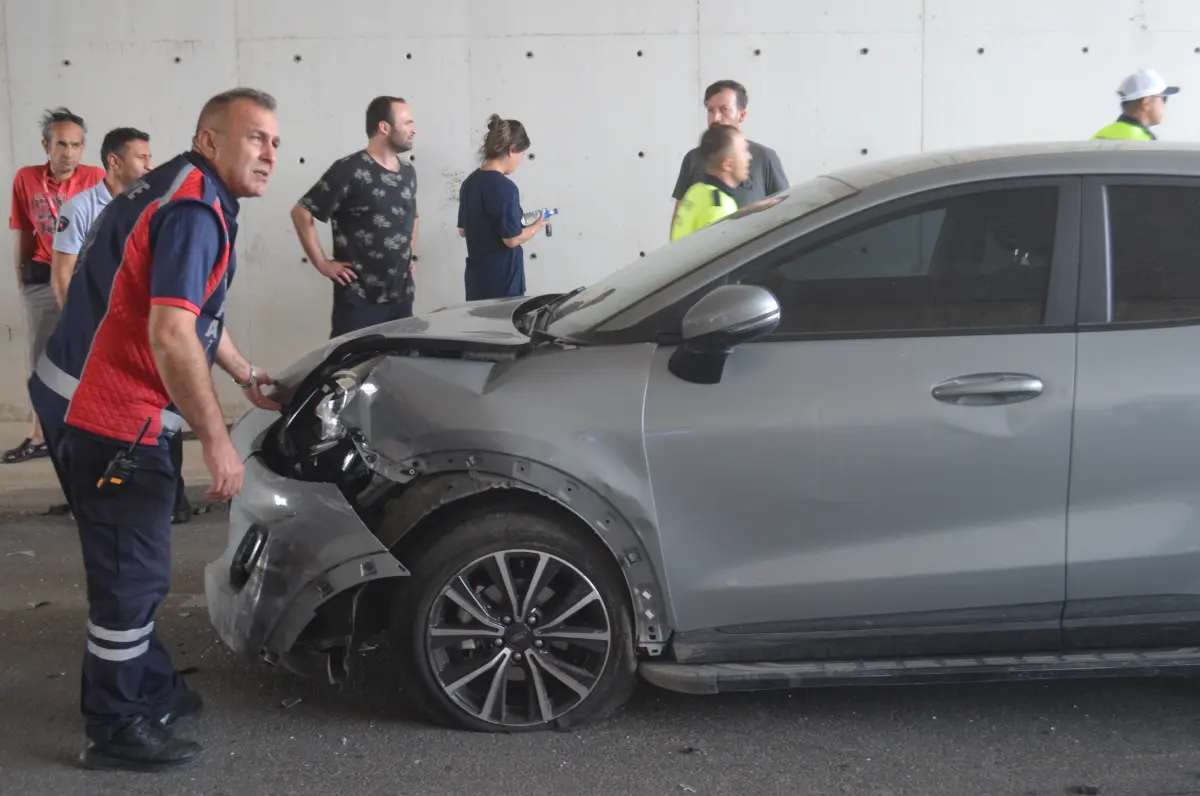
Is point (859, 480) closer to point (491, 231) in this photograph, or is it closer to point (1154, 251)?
point (1154, 251)

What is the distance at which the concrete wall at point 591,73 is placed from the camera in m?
7.86

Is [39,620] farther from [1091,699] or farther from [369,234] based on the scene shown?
[1091,699]

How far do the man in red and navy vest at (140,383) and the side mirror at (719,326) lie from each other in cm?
124

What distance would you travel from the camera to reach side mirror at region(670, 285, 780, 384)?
10.6 feet

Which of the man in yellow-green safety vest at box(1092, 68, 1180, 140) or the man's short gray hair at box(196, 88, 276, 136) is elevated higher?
the man in yellow-green safety vest at box(1092, 68, 1180, 140)

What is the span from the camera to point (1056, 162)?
11.5 ft

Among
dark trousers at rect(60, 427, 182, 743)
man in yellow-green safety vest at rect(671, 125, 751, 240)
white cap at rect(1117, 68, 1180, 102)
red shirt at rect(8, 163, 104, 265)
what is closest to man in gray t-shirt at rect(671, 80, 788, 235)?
man in yellow-green safety vest at rect(671, 125, 751, 240)

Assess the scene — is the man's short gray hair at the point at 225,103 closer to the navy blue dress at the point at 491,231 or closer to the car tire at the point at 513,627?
the car tire at the point at 513,627

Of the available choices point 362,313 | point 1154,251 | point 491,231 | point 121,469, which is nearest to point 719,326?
point 1154,251

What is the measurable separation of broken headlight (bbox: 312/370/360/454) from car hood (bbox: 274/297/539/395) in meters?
0.17

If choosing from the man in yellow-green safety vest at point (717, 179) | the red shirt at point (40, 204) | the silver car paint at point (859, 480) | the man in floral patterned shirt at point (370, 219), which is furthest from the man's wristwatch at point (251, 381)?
the red shirt at point (40, 204)

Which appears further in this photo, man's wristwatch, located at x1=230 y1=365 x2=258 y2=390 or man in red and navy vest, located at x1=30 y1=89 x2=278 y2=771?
man's wristwatch, located at x1=230 y1=365 x2=258 y2=390

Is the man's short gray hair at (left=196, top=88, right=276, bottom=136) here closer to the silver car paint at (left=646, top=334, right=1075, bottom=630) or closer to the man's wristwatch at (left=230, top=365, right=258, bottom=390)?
the man's wristwatch at (left=230, top=365, right=258, bottom=390)

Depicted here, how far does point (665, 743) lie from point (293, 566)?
1.18m
